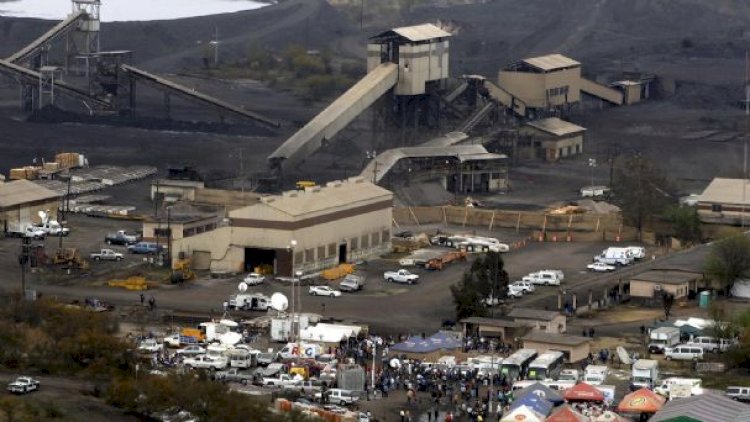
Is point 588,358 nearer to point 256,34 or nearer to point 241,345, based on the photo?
point 241,345

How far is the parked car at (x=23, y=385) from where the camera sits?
1500 inches

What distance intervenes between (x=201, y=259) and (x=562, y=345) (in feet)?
36.8

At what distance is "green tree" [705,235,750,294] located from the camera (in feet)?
164

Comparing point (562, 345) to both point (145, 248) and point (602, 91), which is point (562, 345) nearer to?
point (145, 248)

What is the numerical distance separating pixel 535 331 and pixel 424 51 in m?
25.5

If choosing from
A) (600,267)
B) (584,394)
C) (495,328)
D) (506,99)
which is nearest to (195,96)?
(506,99)

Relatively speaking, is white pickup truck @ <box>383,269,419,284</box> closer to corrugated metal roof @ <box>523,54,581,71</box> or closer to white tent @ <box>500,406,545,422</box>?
white tent @ <box>500,406,545,422</box>

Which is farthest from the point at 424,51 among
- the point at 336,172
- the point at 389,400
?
the point at 389,400

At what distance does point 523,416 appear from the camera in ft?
125

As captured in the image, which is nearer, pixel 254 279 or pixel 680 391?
pixel 680 391

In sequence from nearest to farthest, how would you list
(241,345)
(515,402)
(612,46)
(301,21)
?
(515,402), (241,345), (612,46), (301,21)

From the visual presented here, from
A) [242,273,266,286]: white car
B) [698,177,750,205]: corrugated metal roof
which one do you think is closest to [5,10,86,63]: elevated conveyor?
[698,177,750,205]: corrugated metal roof

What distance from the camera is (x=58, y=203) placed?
5931cm

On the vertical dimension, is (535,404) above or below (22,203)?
above
